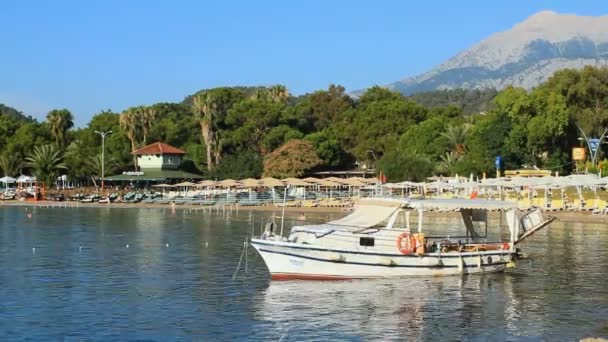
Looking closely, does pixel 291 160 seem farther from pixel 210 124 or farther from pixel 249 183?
pixel 210 124

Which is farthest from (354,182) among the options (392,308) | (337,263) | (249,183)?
(392,308)

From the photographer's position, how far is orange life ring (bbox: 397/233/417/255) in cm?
3309

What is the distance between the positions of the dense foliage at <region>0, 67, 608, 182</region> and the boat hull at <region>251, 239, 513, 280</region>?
209ft

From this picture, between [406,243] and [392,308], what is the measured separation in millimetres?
5036

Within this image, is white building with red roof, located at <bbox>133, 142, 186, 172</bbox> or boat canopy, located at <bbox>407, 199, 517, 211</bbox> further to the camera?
white building with red roof, located at <bbox>133, 142, 186, 172</bbox>

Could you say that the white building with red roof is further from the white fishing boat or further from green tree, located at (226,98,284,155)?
the white fishing boat

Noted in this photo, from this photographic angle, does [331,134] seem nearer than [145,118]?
Yes

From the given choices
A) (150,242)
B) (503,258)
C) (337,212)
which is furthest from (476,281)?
(337,212)

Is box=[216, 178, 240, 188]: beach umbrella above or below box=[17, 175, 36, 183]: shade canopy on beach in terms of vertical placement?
below

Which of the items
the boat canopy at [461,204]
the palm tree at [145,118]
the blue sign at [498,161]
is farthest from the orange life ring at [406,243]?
the palm tree at [145,118]

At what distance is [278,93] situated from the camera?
14112 centimetres

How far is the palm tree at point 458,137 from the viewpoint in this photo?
113 m

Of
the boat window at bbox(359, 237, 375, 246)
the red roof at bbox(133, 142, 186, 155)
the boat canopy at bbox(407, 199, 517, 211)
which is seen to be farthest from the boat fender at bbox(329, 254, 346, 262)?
the red roof at bbox(133, 142, 186, 155)

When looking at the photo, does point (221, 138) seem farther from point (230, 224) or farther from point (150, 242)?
point (150, 242)
